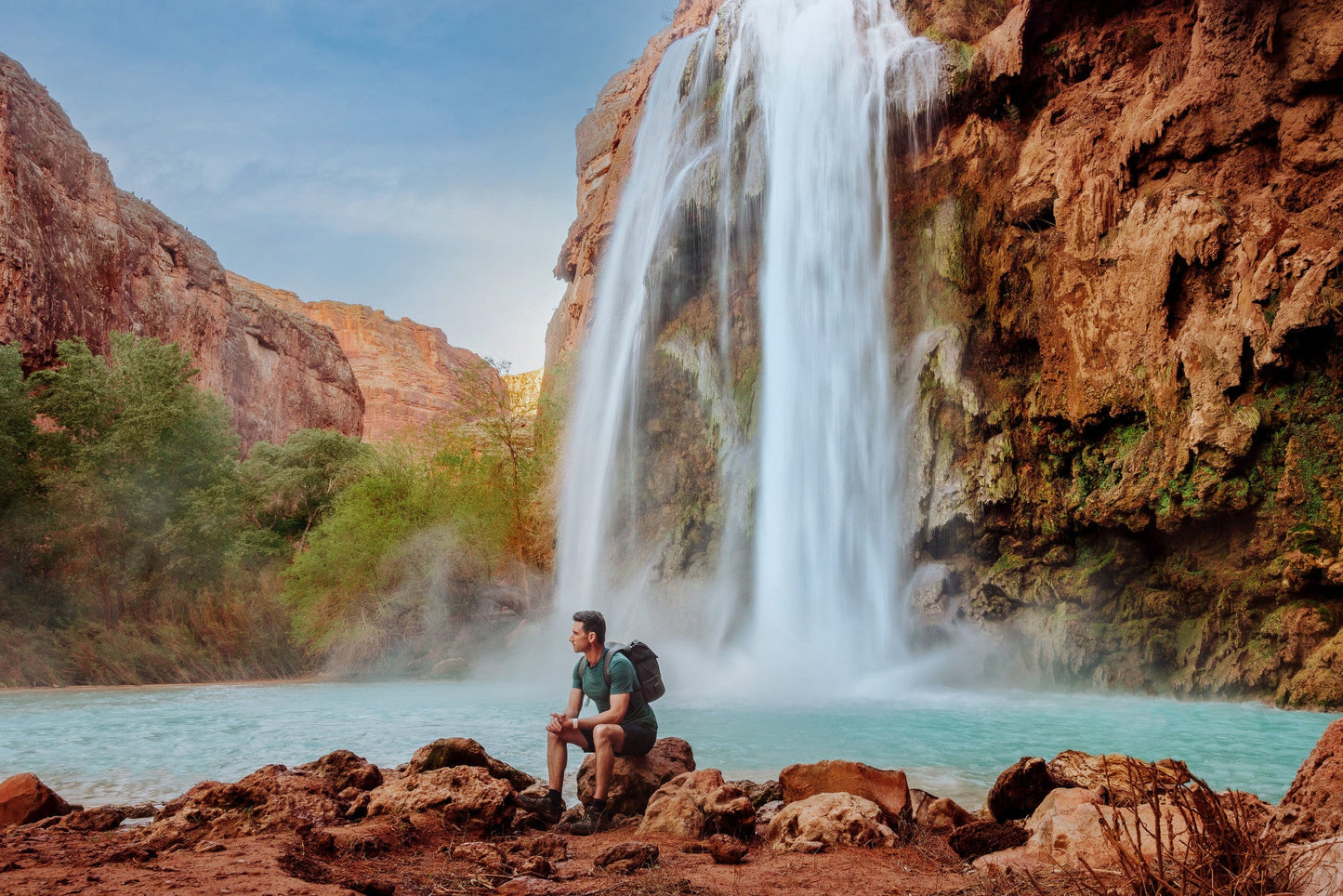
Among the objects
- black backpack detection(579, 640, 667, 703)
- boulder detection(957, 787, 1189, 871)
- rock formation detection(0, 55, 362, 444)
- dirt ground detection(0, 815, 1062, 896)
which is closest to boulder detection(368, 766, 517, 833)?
dirt ground detection(0, 815, 1062, 896)

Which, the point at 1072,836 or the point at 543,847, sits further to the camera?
the point at 543,847

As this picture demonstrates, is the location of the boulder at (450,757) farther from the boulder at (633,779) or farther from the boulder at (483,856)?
the boulder at (483,856)

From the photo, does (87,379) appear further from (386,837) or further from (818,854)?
(818,854)

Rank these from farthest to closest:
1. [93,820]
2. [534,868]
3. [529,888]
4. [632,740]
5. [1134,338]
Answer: [1134,338] < [632,740] < [93,820] < [534,868] < [529,888]

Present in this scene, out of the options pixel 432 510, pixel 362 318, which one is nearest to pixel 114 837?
pixel 432 510

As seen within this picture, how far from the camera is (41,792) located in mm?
4469

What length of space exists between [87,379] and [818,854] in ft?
76.1

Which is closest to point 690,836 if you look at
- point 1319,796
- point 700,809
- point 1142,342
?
point 700,809

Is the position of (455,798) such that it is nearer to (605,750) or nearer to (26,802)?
(605,750)

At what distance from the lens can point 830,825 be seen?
13.3ft

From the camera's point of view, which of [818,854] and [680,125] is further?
[680,125]

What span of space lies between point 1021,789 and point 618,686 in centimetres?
231

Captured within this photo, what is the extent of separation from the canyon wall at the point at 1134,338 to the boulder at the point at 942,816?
9401 millimetres

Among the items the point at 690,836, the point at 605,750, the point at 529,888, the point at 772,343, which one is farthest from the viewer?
the point at 772,343
